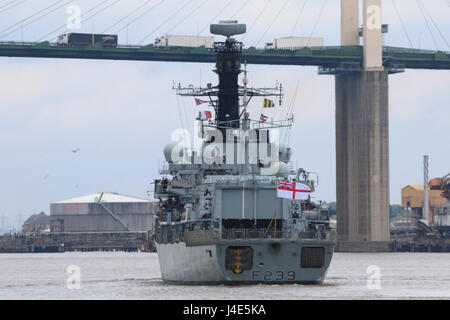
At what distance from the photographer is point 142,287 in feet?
178

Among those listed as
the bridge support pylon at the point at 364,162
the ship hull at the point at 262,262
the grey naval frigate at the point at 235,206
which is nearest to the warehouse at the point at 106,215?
the bridge support pylon at the point at 364,162

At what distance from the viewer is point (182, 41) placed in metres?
140

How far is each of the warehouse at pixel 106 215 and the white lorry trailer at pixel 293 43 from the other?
53082 mm

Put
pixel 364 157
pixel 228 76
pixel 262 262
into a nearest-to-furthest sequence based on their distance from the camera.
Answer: pixel 262 262
pixel 228 76
pixel 364 157

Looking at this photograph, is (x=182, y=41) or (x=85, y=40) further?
(x=182, y=41)

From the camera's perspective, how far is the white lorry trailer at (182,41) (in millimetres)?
138875

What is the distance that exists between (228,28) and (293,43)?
8492cm

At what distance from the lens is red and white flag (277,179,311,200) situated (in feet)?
160

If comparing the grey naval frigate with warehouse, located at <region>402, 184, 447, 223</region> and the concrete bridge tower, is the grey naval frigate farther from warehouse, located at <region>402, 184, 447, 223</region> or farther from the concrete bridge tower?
warehouse, located at <region>402, 184, 447, 223</region>

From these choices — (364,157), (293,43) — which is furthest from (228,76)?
(293,43)

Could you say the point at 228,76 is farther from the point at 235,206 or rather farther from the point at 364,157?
the point at 364,157

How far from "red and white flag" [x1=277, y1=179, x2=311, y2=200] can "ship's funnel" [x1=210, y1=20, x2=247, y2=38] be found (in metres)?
12.1
